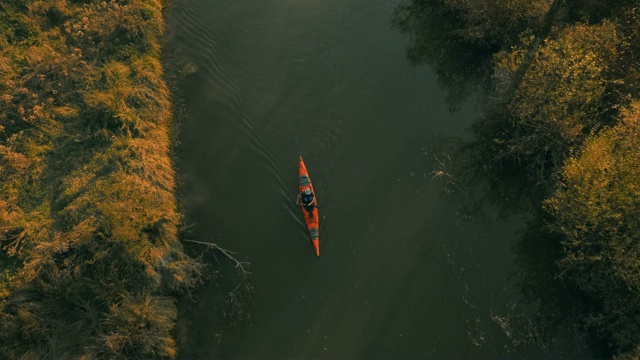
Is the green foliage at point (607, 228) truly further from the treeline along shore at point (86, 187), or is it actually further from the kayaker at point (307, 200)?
the treeline along shore at point (86, 187)

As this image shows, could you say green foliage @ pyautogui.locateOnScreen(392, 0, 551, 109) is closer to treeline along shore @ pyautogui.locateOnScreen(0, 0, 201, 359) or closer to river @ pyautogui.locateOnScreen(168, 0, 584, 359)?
river @ pyautogui.locateOnScreen(168, 0, 584, 359)

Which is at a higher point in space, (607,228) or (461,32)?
(461,32)

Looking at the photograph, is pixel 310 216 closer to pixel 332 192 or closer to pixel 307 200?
pixel 307 200

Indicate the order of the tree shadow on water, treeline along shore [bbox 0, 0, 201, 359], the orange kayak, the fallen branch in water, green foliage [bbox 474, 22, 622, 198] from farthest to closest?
the tree shadow on water → green foliage [bbox 474, 22, 622, 198] → the orange kayak → the fallen branch in water → treeline along shore [bbox 0, 0, 201, 359]

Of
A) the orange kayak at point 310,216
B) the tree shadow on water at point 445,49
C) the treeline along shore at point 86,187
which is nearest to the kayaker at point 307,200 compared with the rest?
the orange kayak at point 310,216

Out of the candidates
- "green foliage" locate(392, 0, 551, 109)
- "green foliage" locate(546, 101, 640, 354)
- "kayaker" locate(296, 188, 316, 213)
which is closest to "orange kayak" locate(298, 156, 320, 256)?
"kayaker" locate(296, 188, 316, 213)

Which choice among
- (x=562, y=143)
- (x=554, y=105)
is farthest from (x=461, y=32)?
(x=562, y=143)
